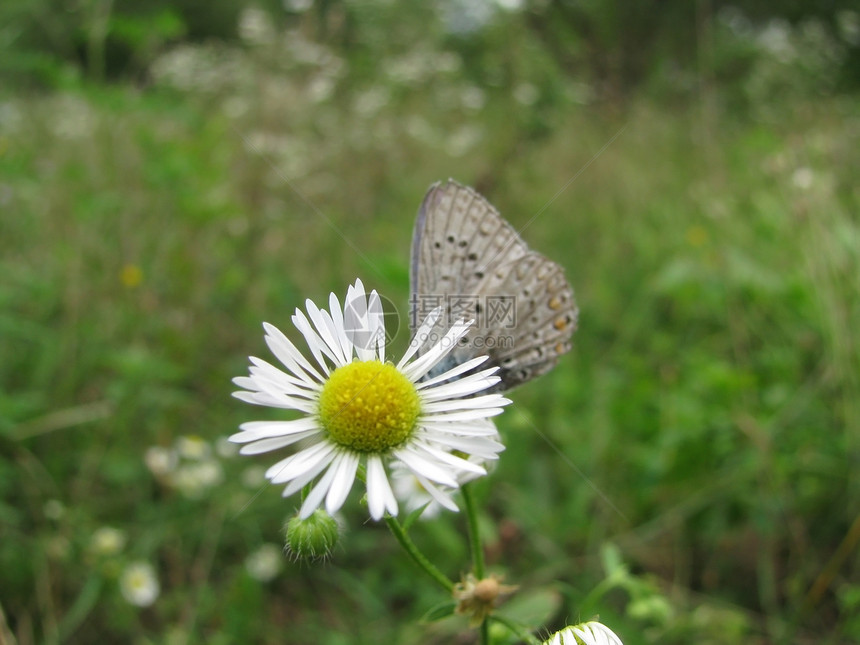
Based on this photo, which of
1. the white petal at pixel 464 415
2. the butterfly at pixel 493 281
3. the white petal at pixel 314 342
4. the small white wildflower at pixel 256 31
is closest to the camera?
the white petal at pixel 464 415

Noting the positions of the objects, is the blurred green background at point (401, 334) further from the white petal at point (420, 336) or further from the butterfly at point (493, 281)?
the white petal at point (420, 336)

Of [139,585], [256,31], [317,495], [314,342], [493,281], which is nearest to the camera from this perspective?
[317,495]

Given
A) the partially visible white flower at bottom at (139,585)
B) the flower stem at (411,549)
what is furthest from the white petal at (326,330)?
the partially visible white flower at bottom at (139,585)

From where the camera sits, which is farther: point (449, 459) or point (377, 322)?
point (377, 322)

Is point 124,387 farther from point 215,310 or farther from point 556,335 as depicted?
point 556,335

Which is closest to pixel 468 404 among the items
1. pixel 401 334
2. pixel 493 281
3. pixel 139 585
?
pixel 493 281

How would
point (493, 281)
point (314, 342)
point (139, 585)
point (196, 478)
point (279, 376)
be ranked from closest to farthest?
point (279, 376), point (314, 342), point (493, 281), point (139, 585), point (196, 478)

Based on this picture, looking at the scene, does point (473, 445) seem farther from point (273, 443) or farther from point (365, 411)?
point (273, 443)

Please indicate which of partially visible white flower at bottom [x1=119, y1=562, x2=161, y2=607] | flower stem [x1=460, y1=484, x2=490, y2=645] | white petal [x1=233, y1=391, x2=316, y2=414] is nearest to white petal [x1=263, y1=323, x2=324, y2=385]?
white petal [x1=233, y1=391, x2=316, y2=414]
